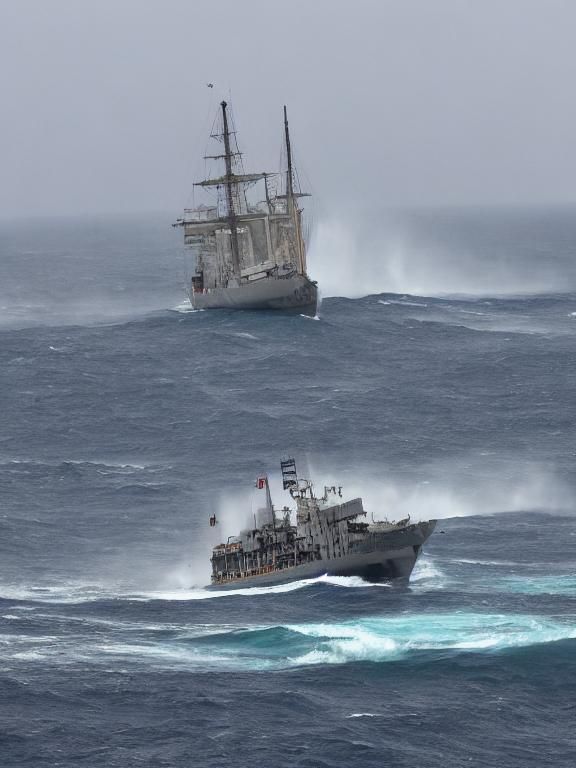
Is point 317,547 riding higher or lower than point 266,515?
lower

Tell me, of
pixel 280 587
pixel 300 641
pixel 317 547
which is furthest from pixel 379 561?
pixel 300 641

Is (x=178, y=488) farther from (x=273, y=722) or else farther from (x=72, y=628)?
(x=273, y=722)

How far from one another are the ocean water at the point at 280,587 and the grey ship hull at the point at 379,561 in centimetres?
116

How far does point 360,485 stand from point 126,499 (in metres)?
21.3

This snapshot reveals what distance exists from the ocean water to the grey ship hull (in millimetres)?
1159

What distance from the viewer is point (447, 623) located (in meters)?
105

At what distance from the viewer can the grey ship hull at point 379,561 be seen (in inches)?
4673

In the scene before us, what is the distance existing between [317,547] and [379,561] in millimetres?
5173

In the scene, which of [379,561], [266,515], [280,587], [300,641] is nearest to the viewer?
[300,641]

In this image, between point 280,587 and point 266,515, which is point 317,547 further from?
point 266,515

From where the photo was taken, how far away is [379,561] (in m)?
119

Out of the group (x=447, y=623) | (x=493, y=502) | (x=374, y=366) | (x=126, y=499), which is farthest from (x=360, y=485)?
(x=374, y=366)

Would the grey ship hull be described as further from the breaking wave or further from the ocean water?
the breaking wave

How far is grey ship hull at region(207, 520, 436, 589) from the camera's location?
11869 cm
